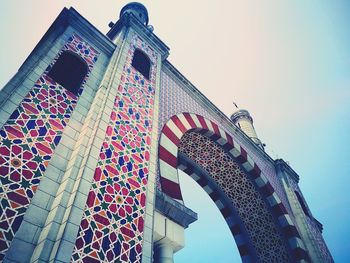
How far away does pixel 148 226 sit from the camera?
3.21m

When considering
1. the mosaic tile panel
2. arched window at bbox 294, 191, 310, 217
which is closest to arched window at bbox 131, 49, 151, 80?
the mosaic tile panel

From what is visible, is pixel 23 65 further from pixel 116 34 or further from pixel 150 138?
pixel 116 34

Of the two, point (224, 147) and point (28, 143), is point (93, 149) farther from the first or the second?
point (224, 147)

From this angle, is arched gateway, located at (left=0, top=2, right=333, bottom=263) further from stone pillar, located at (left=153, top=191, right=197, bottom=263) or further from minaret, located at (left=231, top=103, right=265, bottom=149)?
minaret, located at (left=231, top=103, right=265, bottom=149)

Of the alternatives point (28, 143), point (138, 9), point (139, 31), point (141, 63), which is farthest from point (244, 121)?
point (28, 143)

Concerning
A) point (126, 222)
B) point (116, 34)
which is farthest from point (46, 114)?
point (116, 34)

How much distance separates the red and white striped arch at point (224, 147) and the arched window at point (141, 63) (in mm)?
1094

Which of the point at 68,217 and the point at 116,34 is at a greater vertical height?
the point at 116,34

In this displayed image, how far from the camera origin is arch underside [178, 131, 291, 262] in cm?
729

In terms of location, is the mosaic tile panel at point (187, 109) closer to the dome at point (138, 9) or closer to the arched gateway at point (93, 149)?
the arched gateway at point (93, 149)

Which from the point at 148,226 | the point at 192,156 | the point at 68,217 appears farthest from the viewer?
the point at 192,156

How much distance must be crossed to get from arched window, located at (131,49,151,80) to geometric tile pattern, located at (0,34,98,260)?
1650 mm

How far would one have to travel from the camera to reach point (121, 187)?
10.6 ft

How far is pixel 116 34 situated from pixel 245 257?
22.1ft
